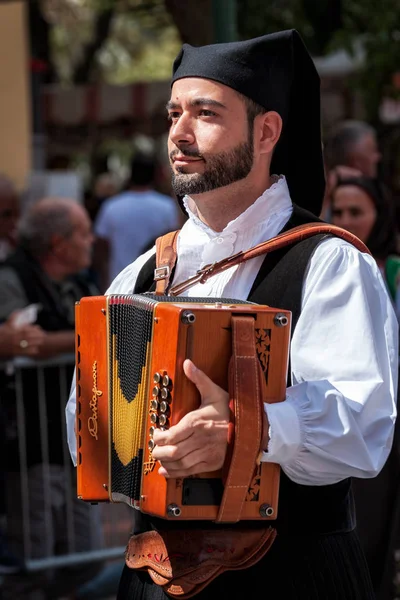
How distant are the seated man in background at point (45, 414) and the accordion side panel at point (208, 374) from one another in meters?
3.09

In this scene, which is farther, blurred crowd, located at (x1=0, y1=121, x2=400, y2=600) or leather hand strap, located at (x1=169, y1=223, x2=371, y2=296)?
blurred crowd, located at (x1=0, y1=121, x2=400, y2=600)

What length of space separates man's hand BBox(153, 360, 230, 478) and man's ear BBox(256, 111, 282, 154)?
0.75m

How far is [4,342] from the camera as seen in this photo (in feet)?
18.1

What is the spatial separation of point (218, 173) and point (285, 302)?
0.36m

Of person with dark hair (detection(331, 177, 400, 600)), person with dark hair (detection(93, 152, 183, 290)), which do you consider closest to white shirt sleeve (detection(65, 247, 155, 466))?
person with dark hair (detection(331, 177, 400, 600))

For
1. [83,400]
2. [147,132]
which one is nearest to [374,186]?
[83,400]

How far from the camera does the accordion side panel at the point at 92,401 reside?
2.82 metres

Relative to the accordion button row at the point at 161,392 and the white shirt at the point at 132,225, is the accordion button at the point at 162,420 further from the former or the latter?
the white shirt at the point at 132,225

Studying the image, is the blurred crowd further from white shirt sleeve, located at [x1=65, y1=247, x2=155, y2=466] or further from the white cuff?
the white cuff

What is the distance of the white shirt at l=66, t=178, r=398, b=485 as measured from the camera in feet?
8.23

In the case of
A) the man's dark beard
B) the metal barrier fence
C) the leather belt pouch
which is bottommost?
the metal barrier fence

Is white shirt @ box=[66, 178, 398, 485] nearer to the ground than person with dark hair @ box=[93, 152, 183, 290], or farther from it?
farther from it

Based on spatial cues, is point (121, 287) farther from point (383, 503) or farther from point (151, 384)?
point (383, 503)

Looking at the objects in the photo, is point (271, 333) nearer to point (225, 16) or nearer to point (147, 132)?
point (225, 16)
